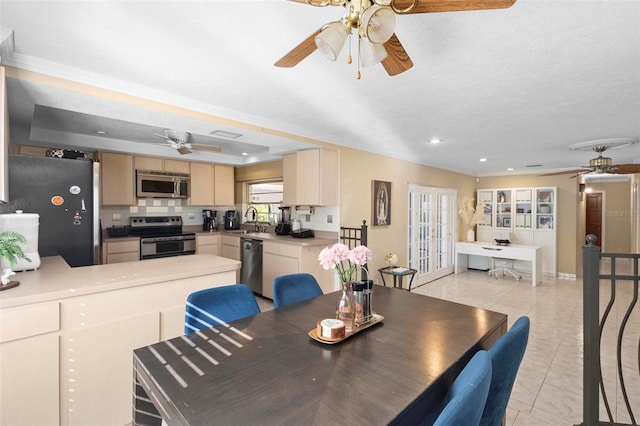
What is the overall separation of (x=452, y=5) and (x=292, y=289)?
5.75 feet

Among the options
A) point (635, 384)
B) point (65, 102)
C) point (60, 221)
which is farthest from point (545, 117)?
point (60, 221)

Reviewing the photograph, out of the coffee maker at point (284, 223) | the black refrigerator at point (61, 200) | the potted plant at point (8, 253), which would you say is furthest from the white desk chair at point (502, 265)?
the potted plant at point (8, 253)

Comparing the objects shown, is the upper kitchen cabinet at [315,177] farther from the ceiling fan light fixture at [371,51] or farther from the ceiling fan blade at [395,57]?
the ceiling fan light fixture at [371,51]

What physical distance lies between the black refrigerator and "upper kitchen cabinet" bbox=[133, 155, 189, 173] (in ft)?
5.65

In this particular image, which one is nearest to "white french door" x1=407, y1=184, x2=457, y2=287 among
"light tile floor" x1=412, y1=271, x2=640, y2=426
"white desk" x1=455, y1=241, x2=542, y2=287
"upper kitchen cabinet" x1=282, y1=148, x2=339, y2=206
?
"white desk" x1=455, y1=241, x2=542, y2=287

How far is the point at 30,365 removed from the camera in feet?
5.23

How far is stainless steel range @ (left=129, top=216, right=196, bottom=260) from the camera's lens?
4586mm

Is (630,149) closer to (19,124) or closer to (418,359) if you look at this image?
(418,359)

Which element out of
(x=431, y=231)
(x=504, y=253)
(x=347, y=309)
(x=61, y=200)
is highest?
(x=61, y=200)

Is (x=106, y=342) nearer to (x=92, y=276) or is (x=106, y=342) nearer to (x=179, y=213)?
(x=92, y=276)

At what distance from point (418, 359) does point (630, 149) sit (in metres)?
5.31

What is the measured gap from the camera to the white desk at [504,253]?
563 centimetres

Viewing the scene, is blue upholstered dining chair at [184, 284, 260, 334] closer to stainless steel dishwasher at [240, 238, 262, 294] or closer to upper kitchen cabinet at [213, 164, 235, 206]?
stainless steel dishwasher at [240, 238, 262, 294]

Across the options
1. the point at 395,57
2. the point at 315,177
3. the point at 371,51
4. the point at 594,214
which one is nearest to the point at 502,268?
the point at 594,214
